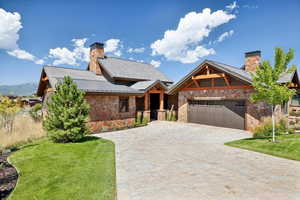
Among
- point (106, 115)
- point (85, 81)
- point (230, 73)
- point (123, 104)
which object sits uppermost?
point (230, 73)

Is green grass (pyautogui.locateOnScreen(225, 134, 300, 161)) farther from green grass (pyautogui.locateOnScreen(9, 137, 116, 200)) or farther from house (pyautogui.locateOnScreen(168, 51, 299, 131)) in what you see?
green grass (pyautogui.locateOnScreen(9, 137, 116, 200))

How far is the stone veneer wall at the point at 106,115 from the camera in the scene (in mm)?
12180

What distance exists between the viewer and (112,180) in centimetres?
471

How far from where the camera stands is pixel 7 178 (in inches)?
195

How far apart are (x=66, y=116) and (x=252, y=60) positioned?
1703cm

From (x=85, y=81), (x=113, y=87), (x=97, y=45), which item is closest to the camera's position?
(x=85, y=81)

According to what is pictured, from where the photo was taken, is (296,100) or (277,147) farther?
(296,100)

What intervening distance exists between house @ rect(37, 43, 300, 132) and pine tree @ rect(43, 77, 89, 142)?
196cm

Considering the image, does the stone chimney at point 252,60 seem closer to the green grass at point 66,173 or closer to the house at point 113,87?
the house at point 113,87

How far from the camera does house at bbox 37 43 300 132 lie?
482 inches

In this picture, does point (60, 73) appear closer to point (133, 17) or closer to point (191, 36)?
point (133, 17)

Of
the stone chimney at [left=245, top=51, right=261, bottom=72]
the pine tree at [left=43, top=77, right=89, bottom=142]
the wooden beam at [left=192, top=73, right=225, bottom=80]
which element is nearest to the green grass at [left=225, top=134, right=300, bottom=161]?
the wooden beam at [left=192, top=73, right=225, bottom=80]

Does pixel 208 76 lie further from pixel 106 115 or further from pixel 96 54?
pixel 96 54

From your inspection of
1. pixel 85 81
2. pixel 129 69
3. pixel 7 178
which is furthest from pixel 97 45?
pixel 7 178
